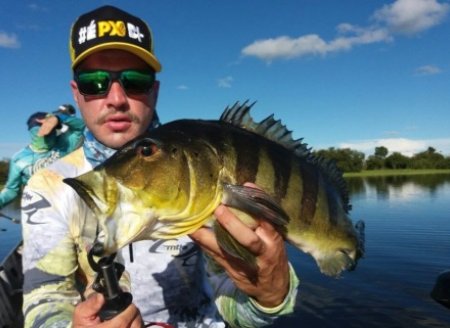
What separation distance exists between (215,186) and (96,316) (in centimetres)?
87

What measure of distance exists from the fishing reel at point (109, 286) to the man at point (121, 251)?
0.71 m

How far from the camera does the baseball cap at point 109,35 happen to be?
10.3ft

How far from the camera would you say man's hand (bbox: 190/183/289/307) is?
2.19 meters

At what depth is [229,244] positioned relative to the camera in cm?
223

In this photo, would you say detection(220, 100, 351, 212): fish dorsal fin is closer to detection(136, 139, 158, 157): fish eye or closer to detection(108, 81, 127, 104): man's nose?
detection(136, 139, 158, 157): fish eye

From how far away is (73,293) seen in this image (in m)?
2.83

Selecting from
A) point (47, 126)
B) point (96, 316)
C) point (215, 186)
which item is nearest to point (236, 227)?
point (215, 186)

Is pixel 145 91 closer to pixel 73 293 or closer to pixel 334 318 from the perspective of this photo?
pixel 73 293

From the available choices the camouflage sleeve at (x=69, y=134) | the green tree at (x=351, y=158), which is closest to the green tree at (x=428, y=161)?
the green tree at (x=351, y=158)

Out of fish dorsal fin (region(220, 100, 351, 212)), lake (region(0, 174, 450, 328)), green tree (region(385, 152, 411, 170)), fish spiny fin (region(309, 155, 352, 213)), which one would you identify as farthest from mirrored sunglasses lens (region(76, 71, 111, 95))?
green tree (region(385, 152, 411, 170))

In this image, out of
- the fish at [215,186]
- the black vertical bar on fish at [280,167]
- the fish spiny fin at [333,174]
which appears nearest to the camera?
the fish at [215,186]

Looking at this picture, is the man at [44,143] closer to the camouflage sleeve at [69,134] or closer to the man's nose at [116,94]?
the camouflage sleeve at [69,134]

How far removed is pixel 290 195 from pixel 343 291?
786 centimetres

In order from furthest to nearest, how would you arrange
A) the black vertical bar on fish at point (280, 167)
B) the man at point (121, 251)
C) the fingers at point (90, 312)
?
the man at point (121, 251) → the black vertical bar on fish at point (280, 167) → the fingers at point (90, 312)
